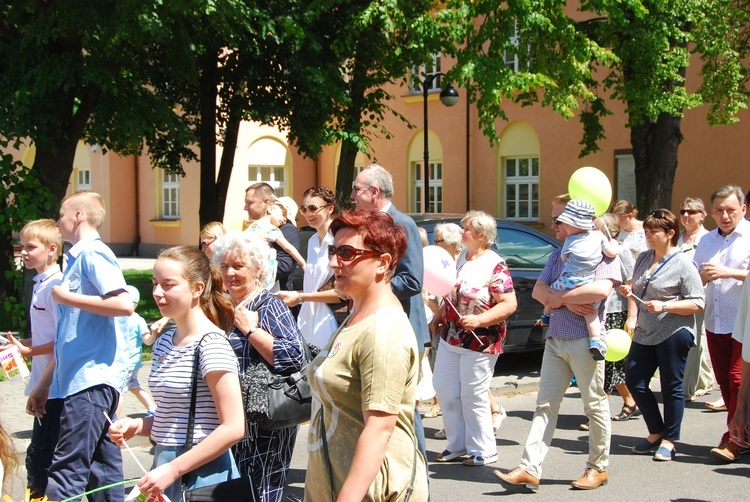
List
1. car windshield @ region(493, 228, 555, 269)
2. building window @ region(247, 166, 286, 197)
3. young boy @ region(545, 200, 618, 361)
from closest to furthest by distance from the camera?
young boy @ region(545, 200, 618, 361), car windshield @ region(493, 228, 555, 269), building window @ region(247, 166, 286, 197)

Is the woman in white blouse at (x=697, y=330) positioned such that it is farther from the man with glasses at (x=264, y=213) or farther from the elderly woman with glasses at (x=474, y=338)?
the man with glasses at (x=264, y=213)

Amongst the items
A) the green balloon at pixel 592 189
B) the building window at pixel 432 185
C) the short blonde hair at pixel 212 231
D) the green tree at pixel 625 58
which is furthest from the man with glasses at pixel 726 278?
the building window at pixel 432 185

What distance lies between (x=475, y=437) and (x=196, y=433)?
3375 millimetres

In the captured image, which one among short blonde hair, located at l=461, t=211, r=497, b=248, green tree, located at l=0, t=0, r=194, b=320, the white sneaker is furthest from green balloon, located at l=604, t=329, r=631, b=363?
green tree, located at l=0, t=0, r=194, b=320

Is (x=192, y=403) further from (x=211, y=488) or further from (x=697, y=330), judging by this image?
(x=697, y=330)

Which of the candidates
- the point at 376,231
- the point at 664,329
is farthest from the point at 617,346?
the point at 376,231

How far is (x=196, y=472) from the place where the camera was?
328cm

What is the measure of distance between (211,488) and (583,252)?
3137 millimetres

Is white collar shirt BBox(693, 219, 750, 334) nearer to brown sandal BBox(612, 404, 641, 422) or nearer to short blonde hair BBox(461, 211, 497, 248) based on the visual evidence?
brown sandal BBox(612, 404, 641, 422)

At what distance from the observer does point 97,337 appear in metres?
4.38

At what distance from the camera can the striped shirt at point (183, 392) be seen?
129 inches

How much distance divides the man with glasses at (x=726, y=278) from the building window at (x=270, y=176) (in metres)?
21.9

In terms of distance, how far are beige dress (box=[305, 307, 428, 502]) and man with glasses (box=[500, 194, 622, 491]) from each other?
2887 millimetres

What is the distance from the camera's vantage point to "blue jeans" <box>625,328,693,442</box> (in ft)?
21.2
